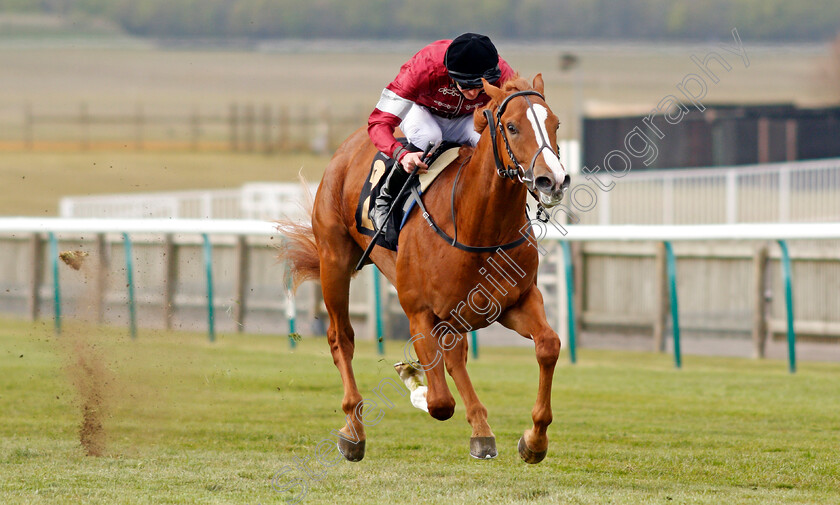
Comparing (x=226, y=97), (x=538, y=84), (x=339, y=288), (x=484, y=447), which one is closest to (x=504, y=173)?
(x=538, y=84)

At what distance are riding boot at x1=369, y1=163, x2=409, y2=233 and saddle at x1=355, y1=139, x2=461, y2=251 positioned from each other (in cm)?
3

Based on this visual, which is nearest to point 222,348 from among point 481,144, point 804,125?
point 481,144

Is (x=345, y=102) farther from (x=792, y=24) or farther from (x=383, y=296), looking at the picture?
(x=383, y=296)

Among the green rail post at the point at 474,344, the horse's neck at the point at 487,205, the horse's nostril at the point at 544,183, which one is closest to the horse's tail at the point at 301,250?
the horse's neck at the point at 487,205

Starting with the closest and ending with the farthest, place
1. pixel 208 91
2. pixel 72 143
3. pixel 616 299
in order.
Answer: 1. pixel 616 299
2. pixel 72 143
3. pixel 208 91

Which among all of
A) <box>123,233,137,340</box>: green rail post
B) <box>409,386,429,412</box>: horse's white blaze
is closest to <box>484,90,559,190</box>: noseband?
<box>409,386,429,412</box>: horse's white blaze

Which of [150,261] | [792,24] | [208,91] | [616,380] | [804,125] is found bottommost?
[616,380]

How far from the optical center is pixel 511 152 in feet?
13.2

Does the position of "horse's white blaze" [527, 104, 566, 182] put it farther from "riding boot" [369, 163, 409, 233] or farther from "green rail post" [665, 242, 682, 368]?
"green rail post" [665, 242, 682, 368]

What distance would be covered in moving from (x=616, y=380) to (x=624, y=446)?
97.7 inches

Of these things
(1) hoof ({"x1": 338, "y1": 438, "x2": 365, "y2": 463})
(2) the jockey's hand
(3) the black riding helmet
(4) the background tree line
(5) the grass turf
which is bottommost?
(5) the grass turf

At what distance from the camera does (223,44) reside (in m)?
55.9

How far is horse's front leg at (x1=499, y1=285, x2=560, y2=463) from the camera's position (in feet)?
14.2

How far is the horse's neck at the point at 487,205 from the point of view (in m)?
4.29
